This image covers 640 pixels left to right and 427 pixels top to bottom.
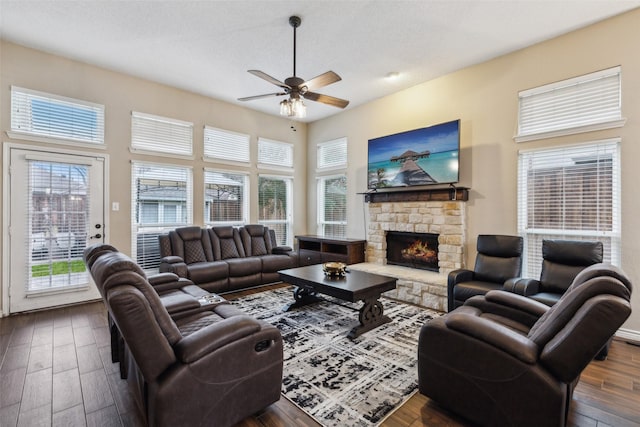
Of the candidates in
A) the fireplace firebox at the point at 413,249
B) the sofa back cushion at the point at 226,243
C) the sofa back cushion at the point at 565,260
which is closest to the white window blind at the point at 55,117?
the sofa back cushion at the point at 226,243

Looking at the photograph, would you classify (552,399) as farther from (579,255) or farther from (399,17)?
(399,17)

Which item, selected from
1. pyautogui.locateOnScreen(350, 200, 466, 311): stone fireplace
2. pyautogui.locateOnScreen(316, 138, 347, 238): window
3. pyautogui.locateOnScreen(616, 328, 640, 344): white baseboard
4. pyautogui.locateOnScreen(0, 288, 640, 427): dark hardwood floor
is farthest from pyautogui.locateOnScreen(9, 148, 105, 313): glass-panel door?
pyautogui.locateOnScreen(616, 328, 640, 344): white baseboard

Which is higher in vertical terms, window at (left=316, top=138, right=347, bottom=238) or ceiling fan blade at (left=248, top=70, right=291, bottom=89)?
ceiling fan blade at (left=248, top=70, right=291, bottom=89)

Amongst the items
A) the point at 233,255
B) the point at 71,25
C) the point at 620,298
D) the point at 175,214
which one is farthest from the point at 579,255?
the point at 71,25

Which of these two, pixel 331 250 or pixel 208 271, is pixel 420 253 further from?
pixel 208 271

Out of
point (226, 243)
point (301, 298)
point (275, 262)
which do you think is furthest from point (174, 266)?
point (301, 298)

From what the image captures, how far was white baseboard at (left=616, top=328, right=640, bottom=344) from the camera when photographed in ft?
10.0

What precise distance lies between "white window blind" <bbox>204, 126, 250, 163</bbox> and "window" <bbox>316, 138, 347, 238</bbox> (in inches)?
67.8

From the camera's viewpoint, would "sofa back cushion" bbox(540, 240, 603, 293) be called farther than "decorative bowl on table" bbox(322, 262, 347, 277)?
No

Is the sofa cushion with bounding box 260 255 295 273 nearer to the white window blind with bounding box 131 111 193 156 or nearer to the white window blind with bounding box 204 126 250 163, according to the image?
the white window blind with bounding box 204 126 250 163

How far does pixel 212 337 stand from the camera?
5.50 feet

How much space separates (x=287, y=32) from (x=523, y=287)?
3.90 meters

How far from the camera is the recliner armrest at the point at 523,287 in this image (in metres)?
3.01

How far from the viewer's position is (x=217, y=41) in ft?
12.1
